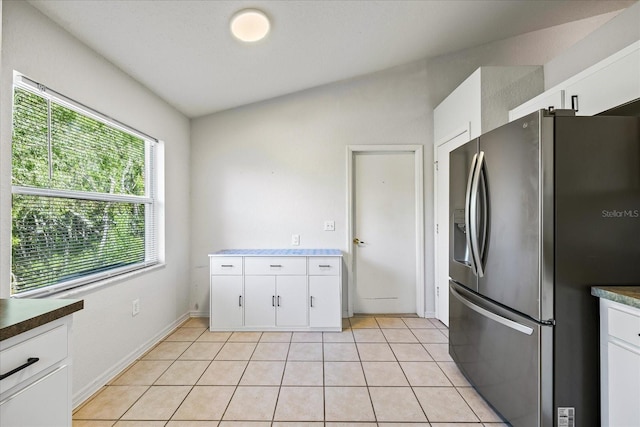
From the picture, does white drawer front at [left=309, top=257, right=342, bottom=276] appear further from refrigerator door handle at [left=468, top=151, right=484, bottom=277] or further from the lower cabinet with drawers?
refrigerator door handle at [left=468, top=151, right=484, bottom=277]

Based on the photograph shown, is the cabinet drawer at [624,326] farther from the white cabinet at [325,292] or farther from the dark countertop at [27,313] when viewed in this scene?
the dark countertop at [27,313]

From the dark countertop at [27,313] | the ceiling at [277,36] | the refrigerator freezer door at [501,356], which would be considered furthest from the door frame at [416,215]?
the dark countertop at [27,313]

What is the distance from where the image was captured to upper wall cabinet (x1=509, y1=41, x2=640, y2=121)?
1.55m

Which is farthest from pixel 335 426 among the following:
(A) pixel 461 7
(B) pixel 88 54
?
(A) pixel 461 7

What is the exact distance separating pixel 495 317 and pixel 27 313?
210 cm

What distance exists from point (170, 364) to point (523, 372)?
96.8 inches

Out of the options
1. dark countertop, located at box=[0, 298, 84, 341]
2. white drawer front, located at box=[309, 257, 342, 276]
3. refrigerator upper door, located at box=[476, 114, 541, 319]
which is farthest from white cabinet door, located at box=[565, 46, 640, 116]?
dark countertop, located at box=[0, 298, 84, 341]

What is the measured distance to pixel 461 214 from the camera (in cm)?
204

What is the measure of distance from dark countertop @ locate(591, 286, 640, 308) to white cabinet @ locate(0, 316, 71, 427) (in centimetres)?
217

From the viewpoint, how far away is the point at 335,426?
5.46ft

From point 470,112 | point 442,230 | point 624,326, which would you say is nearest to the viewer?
point 624,326

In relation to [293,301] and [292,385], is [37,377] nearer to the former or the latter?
[292,385]

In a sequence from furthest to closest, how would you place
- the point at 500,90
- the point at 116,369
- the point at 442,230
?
the point at 442,230 < the point at 500,90 < the point at 116,369

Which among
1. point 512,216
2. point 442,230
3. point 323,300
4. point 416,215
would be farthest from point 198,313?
point 512,216
